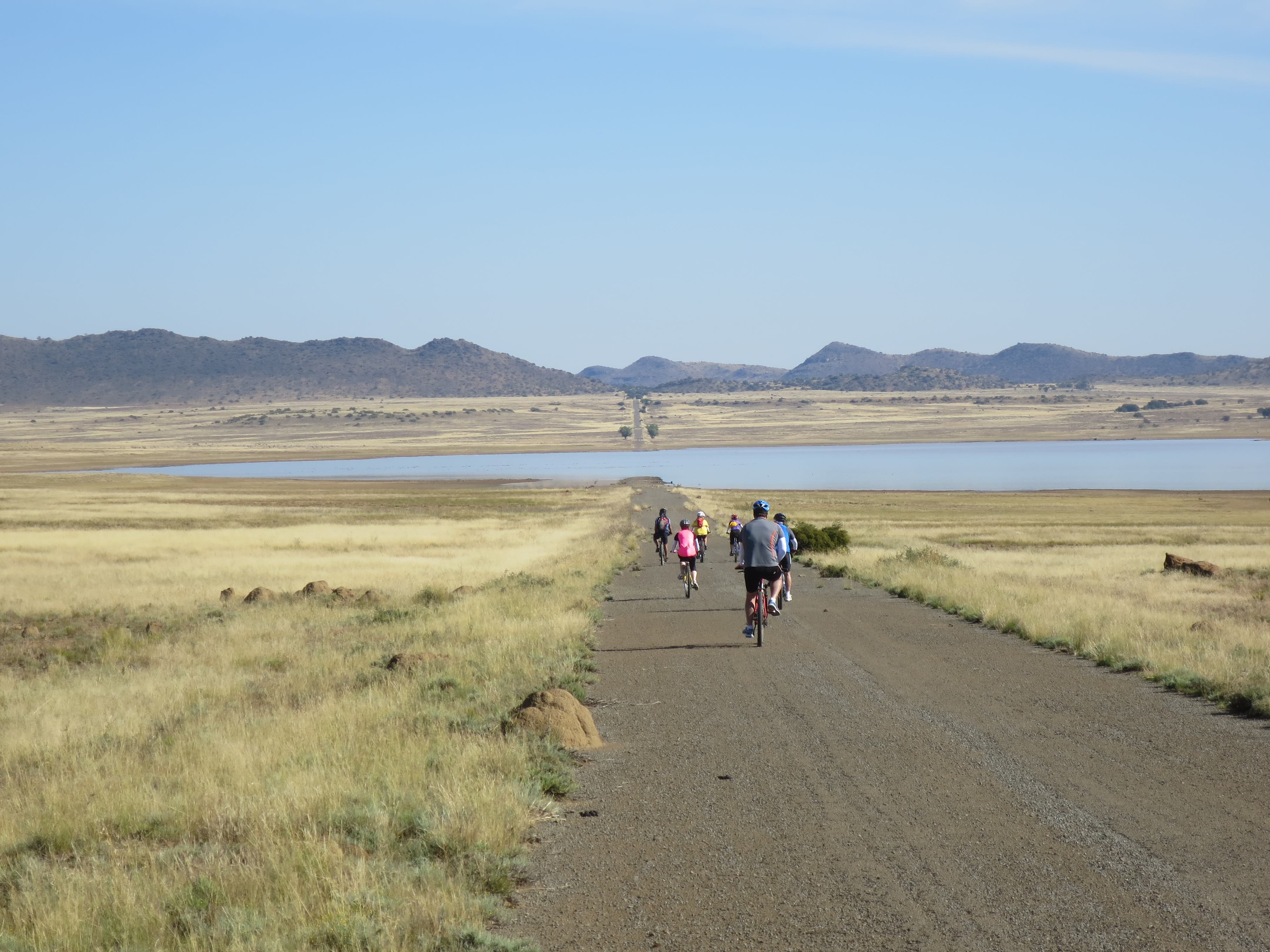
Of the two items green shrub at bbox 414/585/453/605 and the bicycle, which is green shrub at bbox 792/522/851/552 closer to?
green shrub at bbox 414/585/453/605

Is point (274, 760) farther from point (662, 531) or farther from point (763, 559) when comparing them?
point (662, 531)

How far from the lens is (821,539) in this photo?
37469 mm

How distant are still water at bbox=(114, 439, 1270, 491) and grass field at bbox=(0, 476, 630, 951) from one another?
266 ft

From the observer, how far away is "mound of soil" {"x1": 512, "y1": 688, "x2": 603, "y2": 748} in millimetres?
10164

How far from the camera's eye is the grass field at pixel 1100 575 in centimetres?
1409

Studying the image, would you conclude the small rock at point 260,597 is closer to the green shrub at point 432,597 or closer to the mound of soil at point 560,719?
the green shrub at point 432,597

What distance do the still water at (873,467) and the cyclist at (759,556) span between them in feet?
275

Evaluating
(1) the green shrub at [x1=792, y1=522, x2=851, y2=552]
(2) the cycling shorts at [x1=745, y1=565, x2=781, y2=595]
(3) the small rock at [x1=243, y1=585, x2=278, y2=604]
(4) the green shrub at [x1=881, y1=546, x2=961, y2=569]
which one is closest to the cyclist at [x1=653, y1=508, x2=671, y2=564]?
(1) the green shrub at [x1=792, y1=522, x2=851, y2=552]

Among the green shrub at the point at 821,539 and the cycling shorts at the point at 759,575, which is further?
the green shrub at the point at 821,539

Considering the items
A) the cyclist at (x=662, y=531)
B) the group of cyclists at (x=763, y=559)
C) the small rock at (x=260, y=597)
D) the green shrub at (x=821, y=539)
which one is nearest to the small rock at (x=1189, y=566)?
the green shrub at (x=821, y=539)

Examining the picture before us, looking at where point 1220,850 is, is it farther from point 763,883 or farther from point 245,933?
point 245,933

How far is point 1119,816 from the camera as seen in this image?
25.1 feet

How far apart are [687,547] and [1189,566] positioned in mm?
15564

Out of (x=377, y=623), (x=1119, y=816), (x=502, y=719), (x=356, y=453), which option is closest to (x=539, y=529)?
(x=377, y=623)
